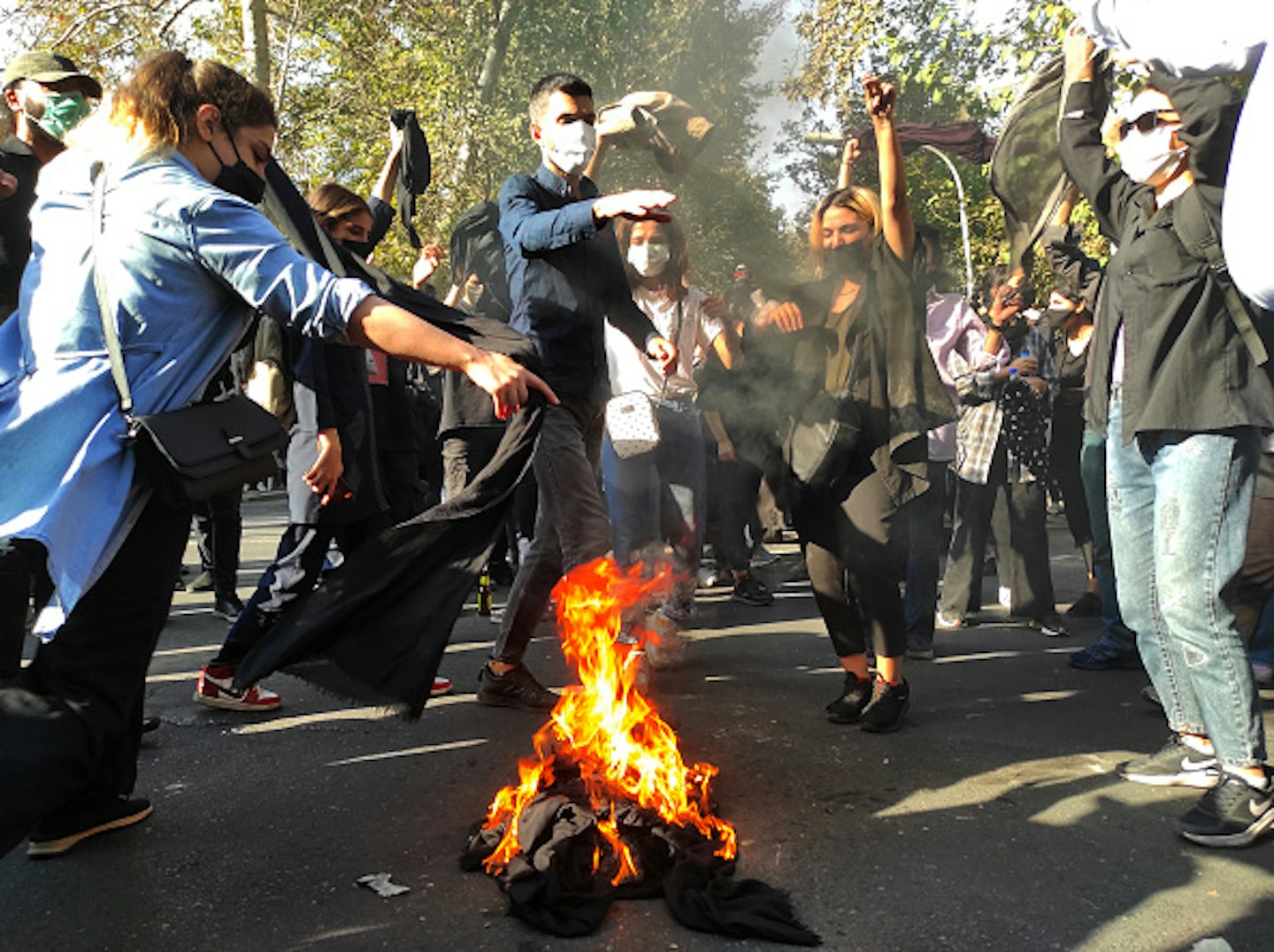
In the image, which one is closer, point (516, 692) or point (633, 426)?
point (516, 692)

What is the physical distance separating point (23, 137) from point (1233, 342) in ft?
15.5

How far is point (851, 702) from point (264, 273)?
2930 millimetres

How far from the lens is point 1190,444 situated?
3.52 meters

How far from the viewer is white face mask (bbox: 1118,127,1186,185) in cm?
367

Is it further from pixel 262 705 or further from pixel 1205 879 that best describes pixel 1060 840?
pixel 262 705

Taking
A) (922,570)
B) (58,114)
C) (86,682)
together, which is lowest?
(922,570)

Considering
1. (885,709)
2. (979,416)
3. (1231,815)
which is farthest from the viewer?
(979,416)

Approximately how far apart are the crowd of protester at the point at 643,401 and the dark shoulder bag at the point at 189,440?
1.5 inches

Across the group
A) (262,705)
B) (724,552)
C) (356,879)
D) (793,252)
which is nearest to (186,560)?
(724,552)

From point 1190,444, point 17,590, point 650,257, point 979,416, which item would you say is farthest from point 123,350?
point 979,416

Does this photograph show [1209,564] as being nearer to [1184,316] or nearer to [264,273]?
[1184,316]

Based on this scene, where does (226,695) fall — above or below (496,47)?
below

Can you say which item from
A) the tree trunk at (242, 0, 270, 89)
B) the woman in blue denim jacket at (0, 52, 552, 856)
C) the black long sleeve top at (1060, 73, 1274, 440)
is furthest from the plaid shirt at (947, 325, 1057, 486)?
the tree trunk at (242, 0, 270, 89)

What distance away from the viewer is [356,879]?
3.10 meters
